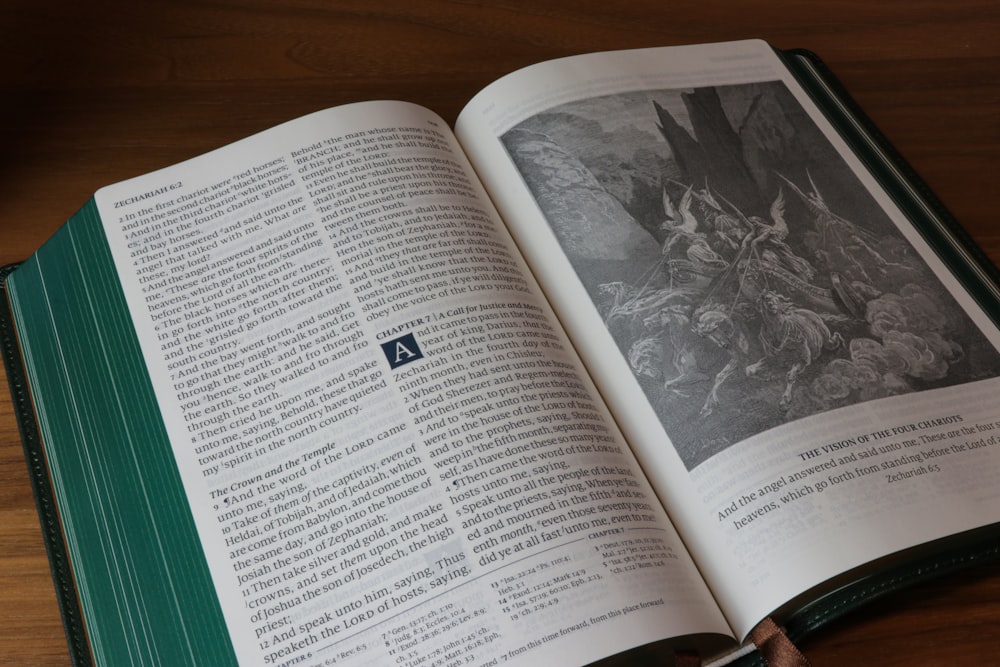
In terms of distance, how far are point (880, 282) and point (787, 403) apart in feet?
0.39

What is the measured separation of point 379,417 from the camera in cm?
48

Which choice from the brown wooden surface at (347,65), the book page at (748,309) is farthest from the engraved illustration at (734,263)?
the brown wooden surface at (347,65)

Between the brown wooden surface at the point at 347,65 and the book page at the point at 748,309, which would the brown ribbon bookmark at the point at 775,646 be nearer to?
the book page at the point at 748,309

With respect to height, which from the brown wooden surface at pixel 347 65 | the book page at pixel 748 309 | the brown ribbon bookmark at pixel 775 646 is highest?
the brown wooden surface at pixel 347 65

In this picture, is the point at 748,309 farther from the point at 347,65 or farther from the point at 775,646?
the point at 347,65

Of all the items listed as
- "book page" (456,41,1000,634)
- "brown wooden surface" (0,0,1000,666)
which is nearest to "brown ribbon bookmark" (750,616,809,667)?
"book page" (456,41,1000,634)

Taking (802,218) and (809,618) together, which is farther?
(802,218)

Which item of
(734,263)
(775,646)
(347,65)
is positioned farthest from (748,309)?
(347,65)

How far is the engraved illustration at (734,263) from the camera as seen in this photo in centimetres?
50

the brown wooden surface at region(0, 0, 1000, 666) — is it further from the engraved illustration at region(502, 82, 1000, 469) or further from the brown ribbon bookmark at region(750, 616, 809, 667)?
the brown ribbon bookmark at region(750, 616, 809, 667)

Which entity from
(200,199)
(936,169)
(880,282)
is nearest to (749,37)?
(936,169)

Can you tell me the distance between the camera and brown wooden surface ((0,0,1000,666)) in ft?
2.15

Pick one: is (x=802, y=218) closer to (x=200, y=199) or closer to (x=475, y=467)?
(x=475, y=467)

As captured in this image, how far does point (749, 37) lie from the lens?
0.76 meters
